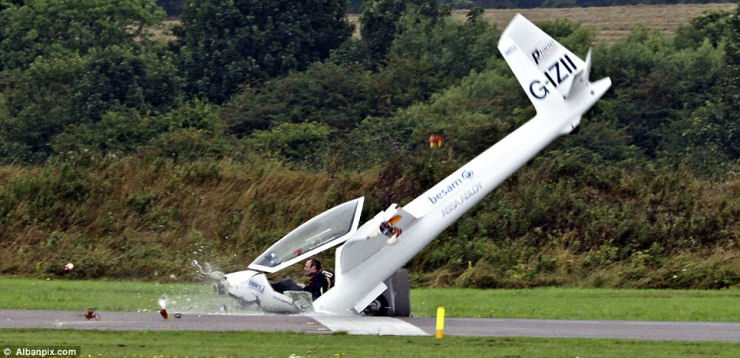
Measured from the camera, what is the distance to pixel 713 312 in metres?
21.5

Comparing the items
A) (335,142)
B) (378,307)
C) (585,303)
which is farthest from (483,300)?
(335,142)

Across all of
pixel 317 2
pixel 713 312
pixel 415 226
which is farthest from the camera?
pixel 317 2

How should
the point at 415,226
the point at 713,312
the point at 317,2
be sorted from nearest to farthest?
the point at 415,226 → the point at 713,312 → the point at 317,2

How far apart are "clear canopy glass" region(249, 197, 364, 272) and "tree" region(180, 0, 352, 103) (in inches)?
1686

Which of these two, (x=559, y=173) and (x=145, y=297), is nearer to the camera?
(x=145, y=297)

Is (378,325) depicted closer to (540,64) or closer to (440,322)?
(440,322)

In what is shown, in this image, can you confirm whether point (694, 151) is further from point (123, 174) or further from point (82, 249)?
point (82, 249)

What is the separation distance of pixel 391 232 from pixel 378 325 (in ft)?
4.66

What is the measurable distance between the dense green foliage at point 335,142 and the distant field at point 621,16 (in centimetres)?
1114

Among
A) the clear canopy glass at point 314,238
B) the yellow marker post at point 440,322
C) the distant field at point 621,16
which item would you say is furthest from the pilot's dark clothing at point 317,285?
the distant field at point 621,16

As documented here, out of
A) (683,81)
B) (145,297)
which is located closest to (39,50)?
(683,81)

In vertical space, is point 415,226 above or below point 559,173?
above

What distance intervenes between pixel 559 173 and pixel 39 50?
4041 centimetres

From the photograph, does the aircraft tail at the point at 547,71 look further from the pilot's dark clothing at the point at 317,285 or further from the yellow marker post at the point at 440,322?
the yellow marker post at the point at 440,322
